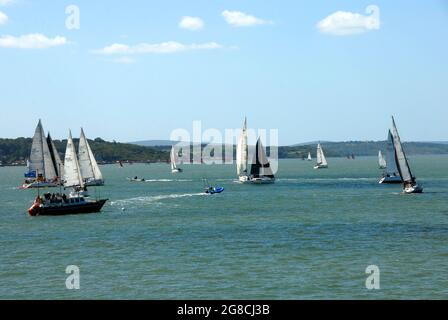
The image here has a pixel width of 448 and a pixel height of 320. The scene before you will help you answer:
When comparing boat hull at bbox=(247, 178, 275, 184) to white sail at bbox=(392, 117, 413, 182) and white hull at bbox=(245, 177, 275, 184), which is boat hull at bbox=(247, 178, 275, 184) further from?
white sail at bbox=(392, 117, 413, 182)

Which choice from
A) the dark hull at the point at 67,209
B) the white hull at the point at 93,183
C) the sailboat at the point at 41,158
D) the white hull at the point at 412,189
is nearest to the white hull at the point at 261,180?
the white hull at the point at 93,183

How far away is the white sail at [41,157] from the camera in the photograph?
117688 mm

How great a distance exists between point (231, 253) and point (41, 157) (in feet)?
246

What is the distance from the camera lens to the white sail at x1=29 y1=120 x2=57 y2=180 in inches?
4633

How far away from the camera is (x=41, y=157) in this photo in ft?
388

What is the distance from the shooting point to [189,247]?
176 ft

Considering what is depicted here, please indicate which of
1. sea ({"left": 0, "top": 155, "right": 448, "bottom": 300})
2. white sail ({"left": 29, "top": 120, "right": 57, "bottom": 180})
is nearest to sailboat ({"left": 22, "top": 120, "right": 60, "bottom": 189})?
white sail ({"left": 29, "top": 120, "right": 57, "bottom": 180})

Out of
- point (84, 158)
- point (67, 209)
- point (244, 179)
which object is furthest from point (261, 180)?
point (67, 209)

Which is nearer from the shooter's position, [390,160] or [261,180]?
[390,160]

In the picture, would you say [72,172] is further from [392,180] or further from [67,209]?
[392,180]

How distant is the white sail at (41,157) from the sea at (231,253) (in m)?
27.3
